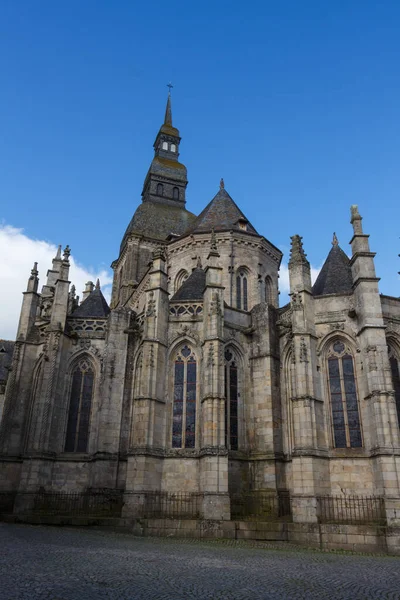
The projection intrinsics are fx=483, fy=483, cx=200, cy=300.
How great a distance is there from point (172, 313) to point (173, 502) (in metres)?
7.49

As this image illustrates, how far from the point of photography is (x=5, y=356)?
118 feet

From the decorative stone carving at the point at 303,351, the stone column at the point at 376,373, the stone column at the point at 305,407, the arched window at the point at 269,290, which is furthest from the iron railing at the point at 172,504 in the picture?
the arched window at the point at 269,290

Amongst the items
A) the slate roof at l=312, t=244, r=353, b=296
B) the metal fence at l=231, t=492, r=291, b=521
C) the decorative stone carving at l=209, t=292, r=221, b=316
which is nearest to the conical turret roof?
the slate roof at l=312, t=244, r=353, b=296

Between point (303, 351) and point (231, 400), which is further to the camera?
point (231, 400)

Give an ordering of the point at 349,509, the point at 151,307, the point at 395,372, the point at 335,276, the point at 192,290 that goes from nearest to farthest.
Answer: the point at 349,509, the point at 395,372, the point at 151,307, the point at 335,276, the point at 192,290

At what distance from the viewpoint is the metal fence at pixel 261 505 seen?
701 inches

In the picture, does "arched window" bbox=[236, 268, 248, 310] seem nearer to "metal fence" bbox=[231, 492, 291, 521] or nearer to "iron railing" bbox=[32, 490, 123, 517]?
"metal fence" bbox=[231, 492, 291, 521]

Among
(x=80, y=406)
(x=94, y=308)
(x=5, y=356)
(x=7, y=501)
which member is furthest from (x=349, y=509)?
(x=5, y=356)

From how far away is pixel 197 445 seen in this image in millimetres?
18625

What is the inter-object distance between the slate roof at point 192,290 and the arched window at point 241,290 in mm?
4544

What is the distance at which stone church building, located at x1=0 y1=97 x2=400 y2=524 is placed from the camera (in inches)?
675

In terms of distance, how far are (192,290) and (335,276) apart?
6.44m

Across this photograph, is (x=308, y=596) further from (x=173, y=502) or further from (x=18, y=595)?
(x=173, y=502)

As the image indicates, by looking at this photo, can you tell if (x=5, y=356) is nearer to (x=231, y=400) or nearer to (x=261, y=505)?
(x=231, y=400)
